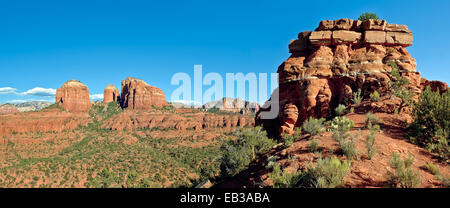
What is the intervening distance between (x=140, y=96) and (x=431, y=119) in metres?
123

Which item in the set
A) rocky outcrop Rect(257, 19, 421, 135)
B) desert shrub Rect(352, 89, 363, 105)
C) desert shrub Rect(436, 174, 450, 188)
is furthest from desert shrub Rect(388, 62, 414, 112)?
desert shrub Rect(436, 174, 450, 188)

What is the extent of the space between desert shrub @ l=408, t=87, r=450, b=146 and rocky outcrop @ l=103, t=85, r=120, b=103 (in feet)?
A: 459

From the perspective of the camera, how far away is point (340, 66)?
60.7 ft

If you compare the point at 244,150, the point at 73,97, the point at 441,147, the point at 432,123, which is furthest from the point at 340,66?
the point at 73,97

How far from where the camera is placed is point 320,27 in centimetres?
2005

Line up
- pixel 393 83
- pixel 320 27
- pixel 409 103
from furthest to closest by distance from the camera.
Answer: pixel 320 27
pixel 393 83
pixel 409 103

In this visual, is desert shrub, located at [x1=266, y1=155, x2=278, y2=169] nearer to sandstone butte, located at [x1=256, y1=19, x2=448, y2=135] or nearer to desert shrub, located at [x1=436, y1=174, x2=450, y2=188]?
desert shrub, located at [x1=436, y1=174, x2=450, y2=188]

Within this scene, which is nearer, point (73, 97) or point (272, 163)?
point (272, 163)

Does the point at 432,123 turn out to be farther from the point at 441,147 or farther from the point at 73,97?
the point at 73,97

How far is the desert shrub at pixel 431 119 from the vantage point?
1080 centimetres

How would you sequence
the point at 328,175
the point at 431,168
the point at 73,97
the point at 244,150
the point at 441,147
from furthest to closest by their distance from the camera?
the point at 73,97
the point at 244,150
the point at 441,147
the point at 431,168
the point at 328,175

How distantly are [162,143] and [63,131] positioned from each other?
37.1 metres
